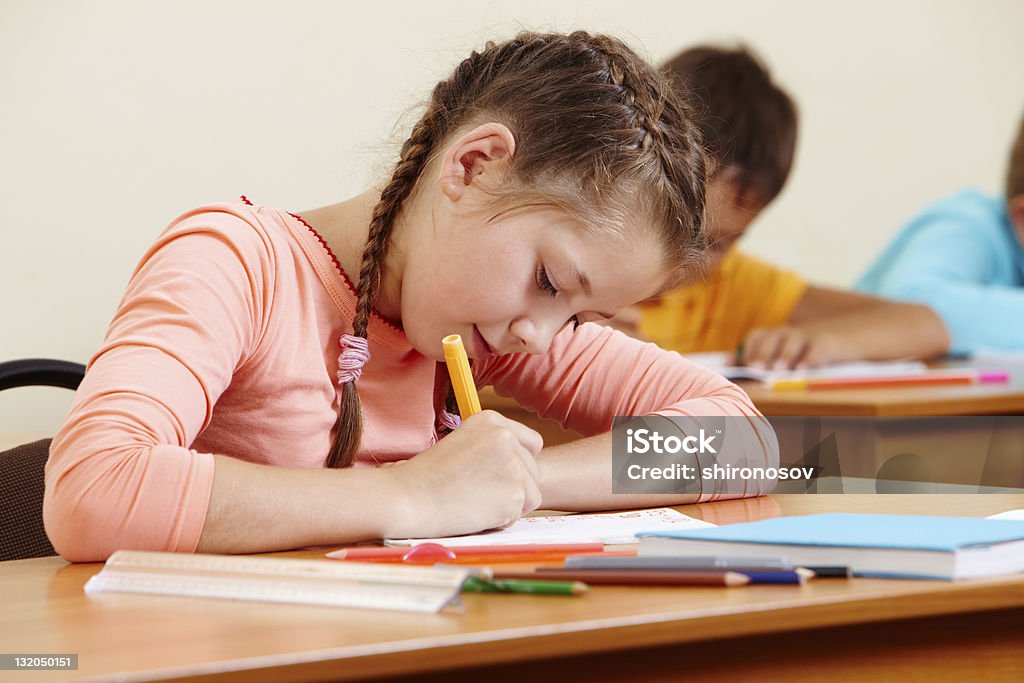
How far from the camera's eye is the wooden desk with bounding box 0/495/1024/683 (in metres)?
0.50

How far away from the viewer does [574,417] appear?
1.22m

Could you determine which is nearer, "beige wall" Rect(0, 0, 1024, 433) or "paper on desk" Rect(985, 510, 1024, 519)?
"paper on desk" Rect(985, 510, 1024, 519)

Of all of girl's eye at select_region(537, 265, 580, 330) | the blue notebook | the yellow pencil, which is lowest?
the blue notebook

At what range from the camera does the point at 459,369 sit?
3.08ft

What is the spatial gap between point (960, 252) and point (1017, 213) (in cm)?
18

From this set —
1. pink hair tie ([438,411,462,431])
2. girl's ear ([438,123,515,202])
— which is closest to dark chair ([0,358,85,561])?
pink hair tie ([438,411,462,431])

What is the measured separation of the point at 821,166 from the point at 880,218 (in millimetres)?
239

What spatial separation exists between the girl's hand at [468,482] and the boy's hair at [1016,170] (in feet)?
7.99

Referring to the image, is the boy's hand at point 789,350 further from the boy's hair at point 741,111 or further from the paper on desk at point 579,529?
the paper on desk at point 579,529

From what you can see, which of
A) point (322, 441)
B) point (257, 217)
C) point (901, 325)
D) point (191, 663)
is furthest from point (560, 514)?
point (901, 325)

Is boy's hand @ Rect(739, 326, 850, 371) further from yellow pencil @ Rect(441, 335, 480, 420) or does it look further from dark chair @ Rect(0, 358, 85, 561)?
dark chair @ Rect(0, 358, 85, 561)

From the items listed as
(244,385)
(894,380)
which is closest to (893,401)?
(894,380)

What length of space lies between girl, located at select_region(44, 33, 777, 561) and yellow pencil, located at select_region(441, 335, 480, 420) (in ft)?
0.09

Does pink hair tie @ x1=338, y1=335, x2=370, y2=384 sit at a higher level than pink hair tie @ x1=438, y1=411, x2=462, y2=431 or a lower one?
higher
